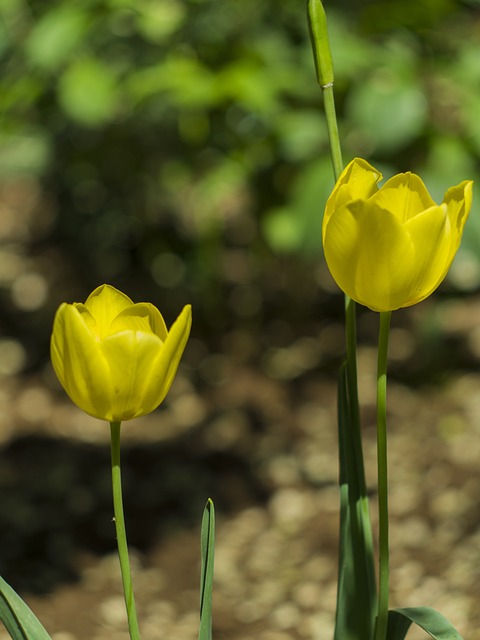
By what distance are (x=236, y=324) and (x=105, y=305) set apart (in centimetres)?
231

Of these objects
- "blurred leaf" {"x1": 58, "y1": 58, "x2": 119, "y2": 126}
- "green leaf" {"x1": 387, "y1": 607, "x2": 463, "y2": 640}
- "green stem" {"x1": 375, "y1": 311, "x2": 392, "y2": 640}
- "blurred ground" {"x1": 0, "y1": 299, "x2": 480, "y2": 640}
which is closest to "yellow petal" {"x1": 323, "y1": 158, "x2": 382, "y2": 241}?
"green stem" {"x1": 375, "y1": 311, "x2": 392, "y2": 640}

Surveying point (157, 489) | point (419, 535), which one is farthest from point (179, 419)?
point (419, 535)

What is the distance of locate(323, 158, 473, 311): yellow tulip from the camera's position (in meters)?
0.91

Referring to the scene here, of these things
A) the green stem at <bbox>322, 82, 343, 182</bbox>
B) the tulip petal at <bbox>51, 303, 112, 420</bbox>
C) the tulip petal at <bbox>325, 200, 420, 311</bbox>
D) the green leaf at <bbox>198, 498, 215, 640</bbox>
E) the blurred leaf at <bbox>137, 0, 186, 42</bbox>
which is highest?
the blurred leaf at <bbox>137, 0, 186, 42</bbox>

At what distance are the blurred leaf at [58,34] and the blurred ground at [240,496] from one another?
101cm

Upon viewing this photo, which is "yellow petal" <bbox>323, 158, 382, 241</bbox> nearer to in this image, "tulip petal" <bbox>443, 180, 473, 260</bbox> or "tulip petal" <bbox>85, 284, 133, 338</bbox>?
"tulip petal" <bbox>443, 180, 473, 260</bbox>

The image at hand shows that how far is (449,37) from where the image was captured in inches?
123

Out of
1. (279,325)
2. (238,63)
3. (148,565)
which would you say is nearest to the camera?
(148,565)

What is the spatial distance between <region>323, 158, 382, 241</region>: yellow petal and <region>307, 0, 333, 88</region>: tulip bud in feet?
0.28

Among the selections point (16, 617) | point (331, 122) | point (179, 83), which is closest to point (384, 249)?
point (331, 122)

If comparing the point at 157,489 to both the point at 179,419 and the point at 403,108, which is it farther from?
the point at 403,108

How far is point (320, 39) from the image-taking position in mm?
979

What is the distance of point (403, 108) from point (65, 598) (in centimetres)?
122

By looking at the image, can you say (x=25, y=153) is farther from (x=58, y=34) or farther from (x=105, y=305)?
(x=105, y=305)
